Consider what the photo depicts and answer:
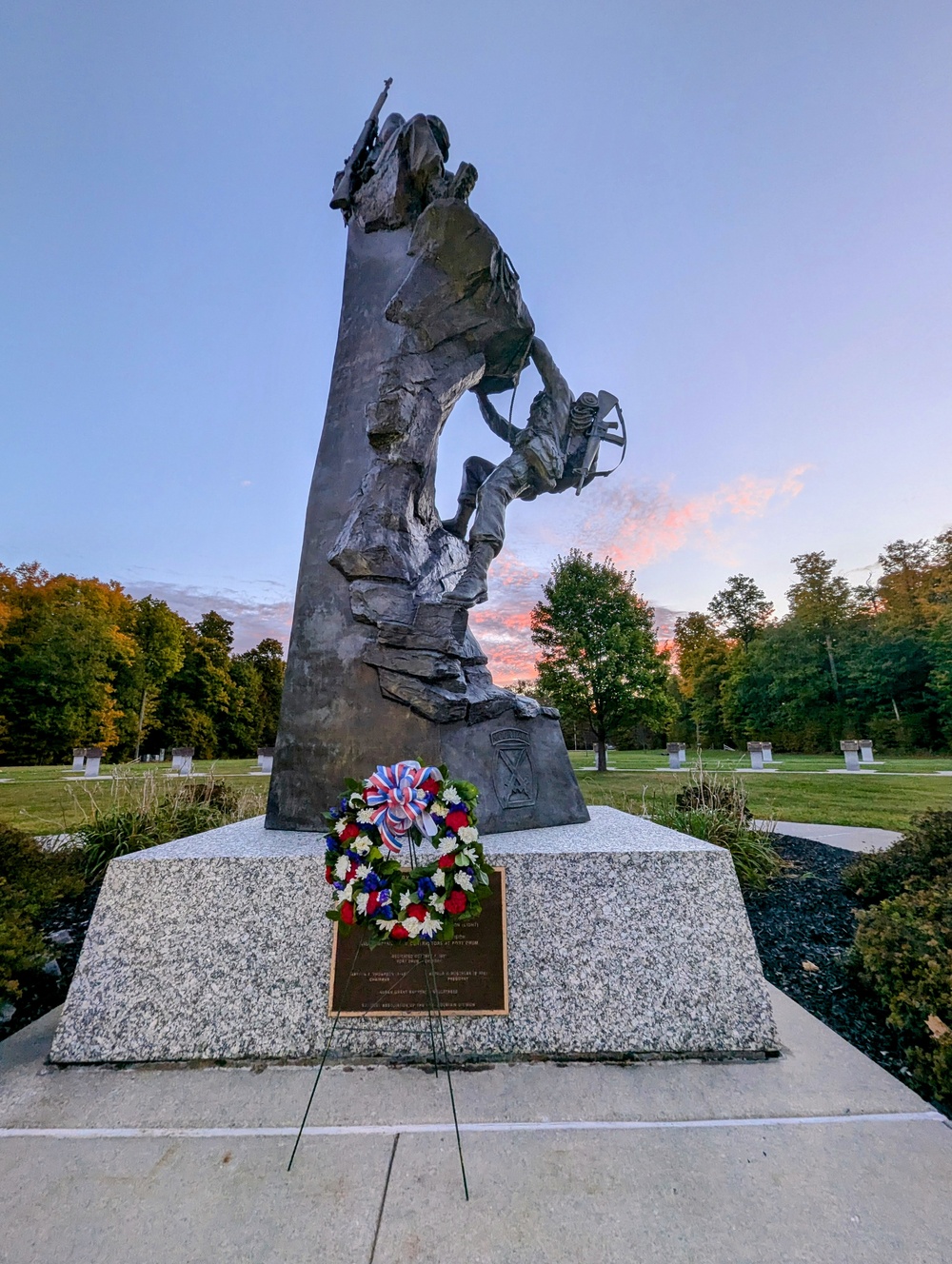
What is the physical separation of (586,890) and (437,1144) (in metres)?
1.14

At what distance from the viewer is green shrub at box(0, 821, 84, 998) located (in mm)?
2949

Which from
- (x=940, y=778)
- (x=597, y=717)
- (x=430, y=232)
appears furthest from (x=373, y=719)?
(x=940, y=778)

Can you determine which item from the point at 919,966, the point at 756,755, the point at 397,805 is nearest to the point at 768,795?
the point at 756,755

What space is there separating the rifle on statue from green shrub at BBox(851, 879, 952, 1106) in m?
6.49

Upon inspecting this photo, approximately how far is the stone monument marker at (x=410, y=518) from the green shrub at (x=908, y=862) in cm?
267

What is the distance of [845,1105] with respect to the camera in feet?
7.13

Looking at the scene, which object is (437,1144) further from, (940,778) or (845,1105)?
(940,778)

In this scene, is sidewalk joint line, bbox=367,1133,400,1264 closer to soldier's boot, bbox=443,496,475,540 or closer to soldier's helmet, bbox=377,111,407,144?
soldier's boot, bbox=443,496,475,540

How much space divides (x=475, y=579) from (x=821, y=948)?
139 inches

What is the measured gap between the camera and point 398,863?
81.7 inches

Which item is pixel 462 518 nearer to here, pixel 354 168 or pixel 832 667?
pixel 354 168

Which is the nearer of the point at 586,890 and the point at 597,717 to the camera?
the point at 586,890

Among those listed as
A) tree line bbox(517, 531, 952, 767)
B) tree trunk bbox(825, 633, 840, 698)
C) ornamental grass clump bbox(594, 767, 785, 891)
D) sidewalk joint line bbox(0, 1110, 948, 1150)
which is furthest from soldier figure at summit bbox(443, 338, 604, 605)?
tree trunk bbox(825, 633, 840, 698)

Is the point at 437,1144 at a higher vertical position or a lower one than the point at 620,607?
lower
